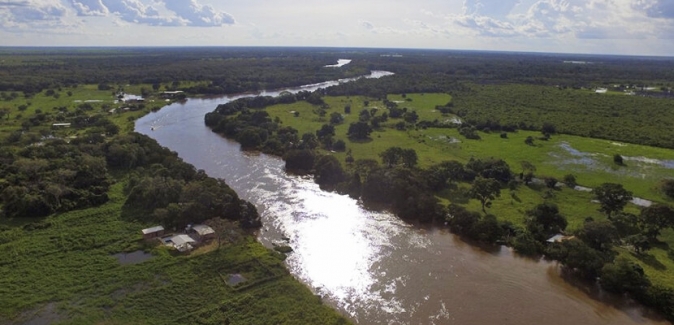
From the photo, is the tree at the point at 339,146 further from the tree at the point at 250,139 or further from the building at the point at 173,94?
the building at the point at 173,94

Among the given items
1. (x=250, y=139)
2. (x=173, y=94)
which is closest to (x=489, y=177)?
(x=250, y=139)

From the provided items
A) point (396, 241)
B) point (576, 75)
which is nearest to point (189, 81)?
point (396, 241)

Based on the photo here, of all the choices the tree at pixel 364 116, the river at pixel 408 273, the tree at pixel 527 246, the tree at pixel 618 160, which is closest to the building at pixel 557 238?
the tree at pixel 527 246

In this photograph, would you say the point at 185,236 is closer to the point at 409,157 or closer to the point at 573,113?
the point at 409,157

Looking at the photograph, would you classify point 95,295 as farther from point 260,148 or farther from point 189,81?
point 189,81

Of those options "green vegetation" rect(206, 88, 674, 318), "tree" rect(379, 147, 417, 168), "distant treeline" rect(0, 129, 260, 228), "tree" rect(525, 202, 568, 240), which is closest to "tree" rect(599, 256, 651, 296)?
"green vegetation" rect(206, 88, 674, 318)

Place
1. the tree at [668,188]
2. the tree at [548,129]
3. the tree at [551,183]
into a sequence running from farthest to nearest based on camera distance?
1. the tree at [548,129]
2. the tree at [551,183]
3. the tree at [668,188]
